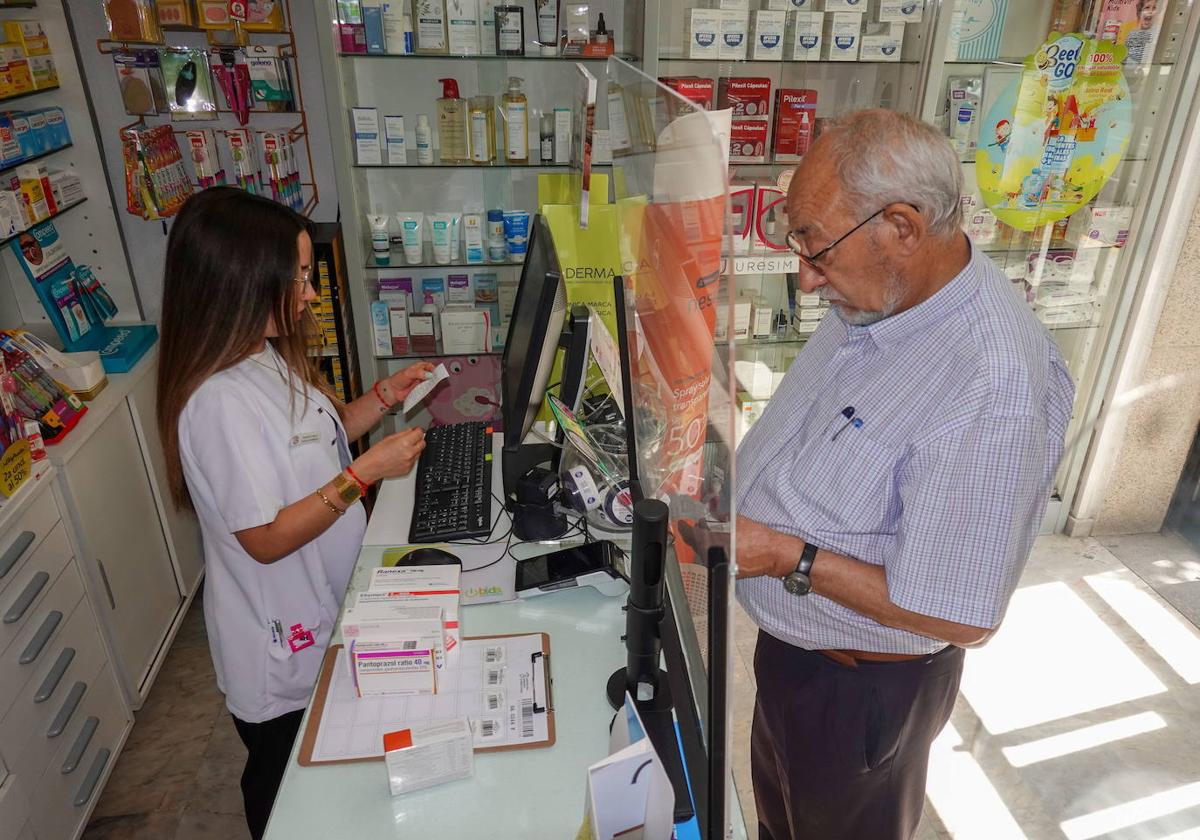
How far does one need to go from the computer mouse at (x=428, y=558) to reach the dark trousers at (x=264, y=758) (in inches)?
15.0

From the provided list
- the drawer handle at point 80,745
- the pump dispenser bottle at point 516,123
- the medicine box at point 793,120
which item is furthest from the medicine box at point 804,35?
the drawer handle at point 80,745

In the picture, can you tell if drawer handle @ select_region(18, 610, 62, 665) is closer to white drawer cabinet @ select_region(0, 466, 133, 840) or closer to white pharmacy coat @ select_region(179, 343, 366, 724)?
white drawer cabinet @ select_region(0, 466, 133, 840)

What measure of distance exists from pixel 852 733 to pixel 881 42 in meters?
2.27

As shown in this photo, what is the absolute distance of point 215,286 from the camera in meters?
1.47

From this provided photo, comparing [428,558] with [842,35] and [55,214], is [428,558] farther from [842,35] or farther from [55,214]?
[842,35]

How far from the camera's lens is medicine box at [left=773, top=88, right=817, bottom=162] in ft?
9.13

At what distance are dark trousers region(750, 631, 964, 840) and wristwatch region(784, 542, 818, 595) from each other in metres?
0.28

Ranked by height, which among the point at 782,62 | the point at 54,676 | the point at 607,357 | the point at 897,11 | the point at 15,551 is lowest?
→ the point at 54,676

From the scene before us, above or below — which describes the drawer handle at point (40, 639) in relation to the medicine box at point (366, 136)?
below

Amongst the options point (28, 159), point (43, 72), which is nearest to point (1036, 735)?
point (28, 159)

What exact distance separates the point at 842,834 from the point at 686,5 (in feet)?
8.06

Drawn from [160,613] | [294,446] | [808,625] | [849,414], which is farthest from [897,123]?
[160,613]

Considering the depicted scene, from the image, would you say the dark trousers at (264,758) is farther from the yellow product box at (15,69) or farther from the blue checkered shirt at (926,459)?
the yellow product box at (15,69)

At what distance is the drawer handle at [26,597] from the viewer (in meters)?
1.82
